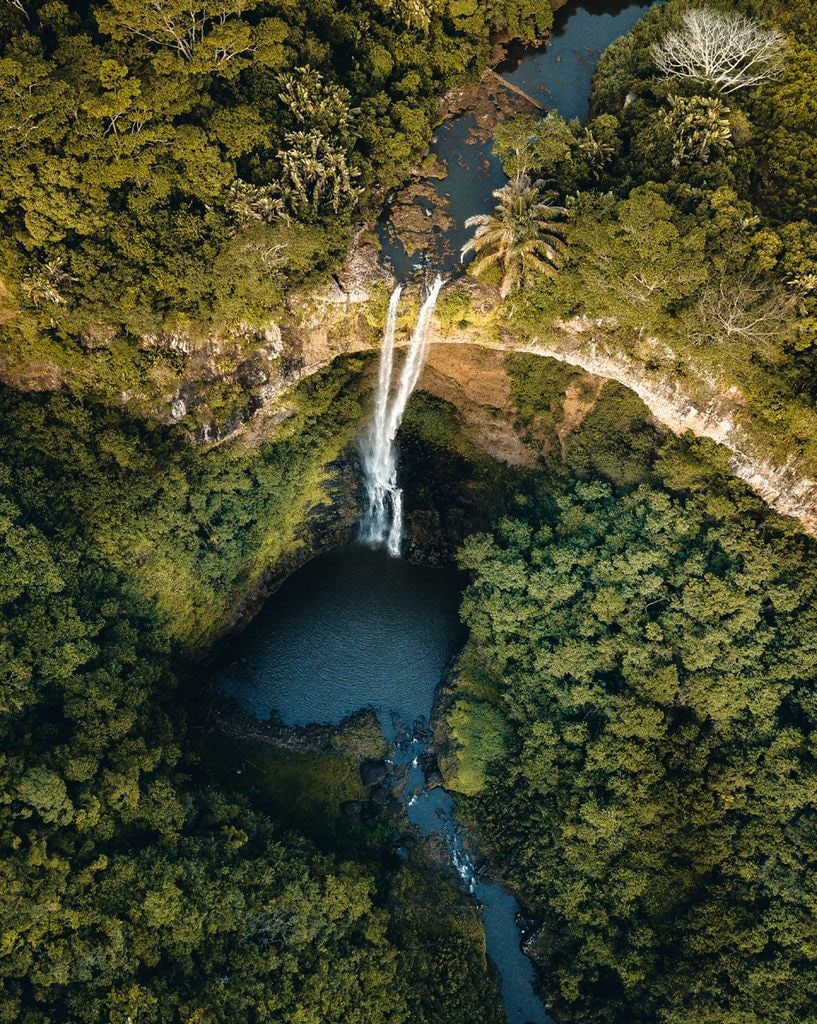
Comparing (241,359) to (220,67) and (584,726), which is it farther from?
(584,726)

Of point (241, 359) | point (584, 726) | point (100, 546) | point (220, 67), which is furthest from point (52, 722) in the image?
point (220, 67)

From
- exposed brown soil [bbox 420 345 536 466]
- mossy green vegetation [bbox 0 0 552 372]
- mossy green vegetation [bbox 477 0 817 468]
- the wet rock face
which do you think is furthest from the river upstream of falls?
mossy green vegetation [bbox 477 0 817 468]

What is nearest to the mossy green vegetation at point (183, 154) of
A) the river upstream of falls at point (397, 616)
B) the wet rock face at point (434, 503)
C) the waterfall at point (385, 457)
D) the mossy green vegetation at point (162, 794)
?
the river upstream of falls at point (397, 616)

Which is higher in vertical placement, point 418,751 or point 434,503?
point 434,503

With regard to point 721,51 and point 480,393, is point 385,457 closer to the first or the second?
point 480,393

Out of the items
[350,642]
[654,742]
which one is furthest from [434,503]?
[654,742]

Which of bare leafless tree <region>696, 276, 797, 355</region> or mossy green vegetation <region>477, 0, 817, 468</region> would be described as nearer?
bare leafless tree <region>696, 276, 797, 355</region>

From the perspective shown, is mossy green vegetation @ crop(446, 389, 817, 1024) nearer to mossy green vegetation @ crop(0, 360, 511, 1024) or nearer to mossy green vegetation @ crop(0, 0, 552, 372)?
mossy green vegetation @ crop(0, 360, 511, 1024)
